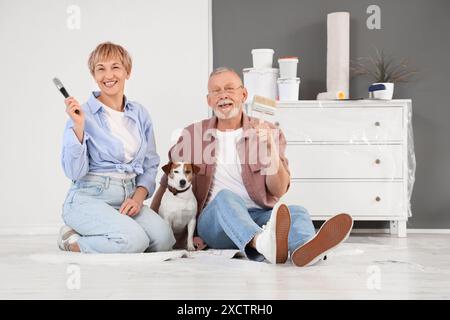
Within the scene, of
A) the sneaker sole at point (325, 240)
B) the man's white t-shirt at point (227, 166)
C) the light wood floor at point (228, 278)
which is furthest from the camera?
the man's white t-shirt at point (227, 166)

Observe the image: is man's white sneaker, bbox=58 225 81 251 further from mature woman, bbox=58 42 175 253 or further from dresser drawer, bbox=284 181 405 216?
dresser drawer, bbox=284 181 405 216

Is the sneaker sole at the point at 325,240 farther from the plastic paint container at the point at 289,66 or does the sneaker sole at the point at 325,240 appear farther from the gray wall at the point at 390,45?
the gray wall at the point at 390,45

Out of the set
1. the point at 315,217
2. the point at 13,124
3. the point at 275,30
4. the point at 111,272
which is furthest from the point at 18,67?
the point at 111,272

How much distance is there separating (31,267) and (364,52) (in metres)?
2.68

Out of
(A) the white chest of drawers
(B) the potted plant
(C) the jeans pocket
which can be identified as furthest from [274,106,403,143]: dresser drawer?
(C) the jeans pocket

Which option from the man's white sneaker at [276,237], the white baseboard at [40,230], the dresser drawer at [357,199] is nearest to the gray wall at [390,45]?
the white baseboard at [40,230]

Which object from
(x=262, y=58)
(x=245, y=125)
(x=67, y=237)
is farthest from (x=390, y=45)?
(x=67, y=237)

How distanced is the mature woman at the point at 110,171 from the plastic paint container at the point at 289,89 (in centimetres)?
124

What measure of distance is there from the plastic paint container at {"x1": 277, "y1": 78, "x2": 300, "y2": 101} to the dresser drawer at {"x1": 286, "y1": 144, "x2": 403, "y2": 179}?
33 cm

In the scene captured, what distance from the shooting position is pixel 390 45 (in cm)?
423

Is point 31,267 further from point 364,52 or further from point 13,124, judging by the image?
point 364,52

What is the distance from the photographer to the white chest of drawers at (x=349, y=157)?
3.85 metres

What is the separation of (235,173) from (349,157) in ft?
3.94

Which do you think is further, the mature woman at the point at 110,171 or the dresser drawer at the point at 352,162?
the dresser drawer at the point at 352,162
